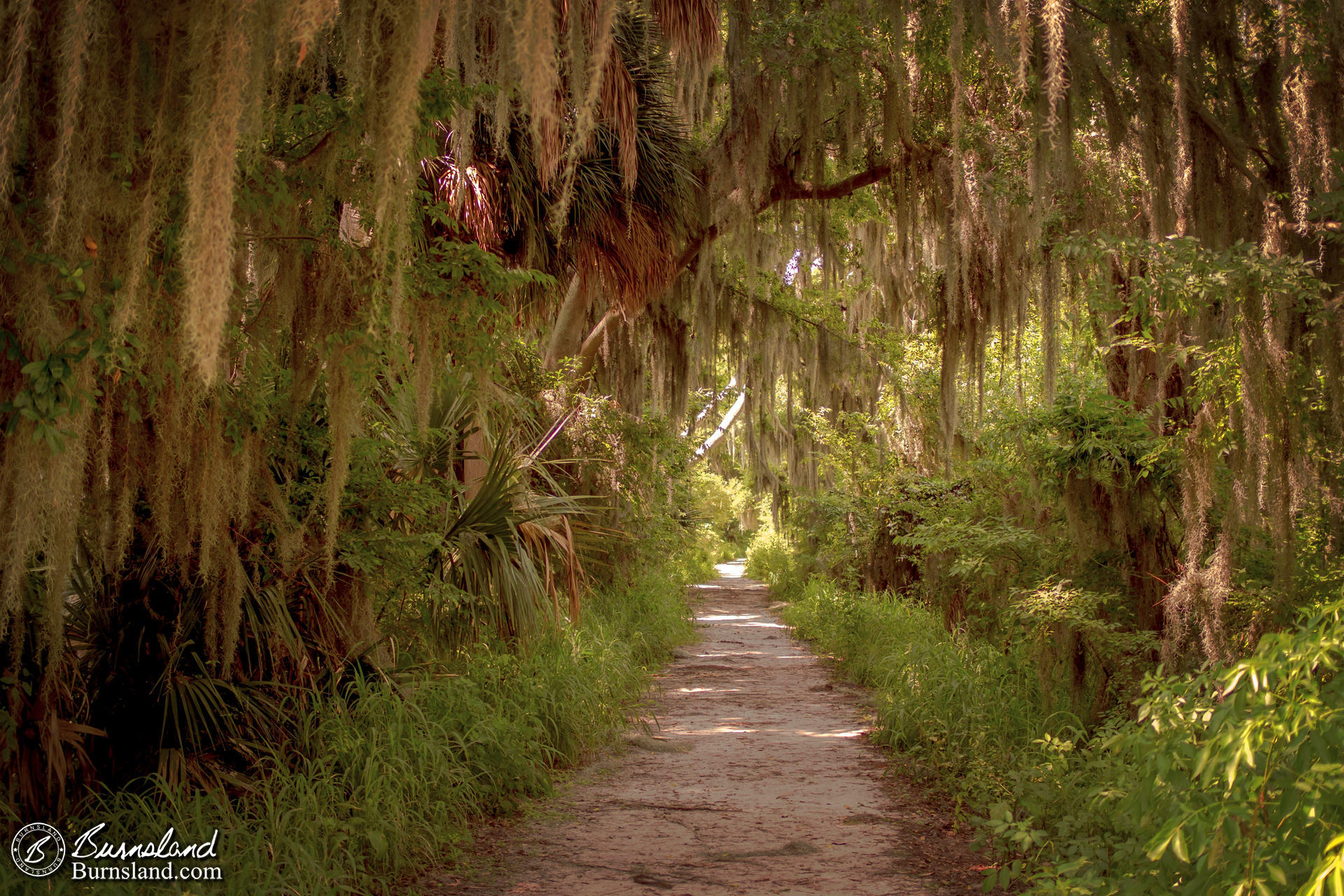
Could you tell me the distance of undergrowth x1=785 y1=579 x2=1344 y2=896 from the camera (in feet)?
5.74

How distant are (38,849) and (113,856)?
8.6 inches

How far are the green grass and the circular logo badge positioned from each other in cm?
4

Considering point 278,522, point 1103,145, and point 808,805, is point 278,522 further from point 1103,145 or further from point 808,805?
point 1103,145

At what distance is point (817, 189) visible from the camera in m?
7.81

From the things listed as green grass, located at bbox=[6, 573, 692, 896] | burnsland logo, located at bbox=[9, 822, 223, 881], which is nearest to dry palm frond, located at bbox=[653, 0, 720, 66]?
green grass, located at bbox=[6, 573, 692, 896]

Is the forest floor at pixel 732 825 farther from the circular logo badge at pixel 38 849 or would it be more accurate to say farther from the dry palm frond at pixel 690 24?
the dry palm frond at pixel 690 24

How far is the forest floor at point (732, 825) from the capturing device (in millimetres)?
3539

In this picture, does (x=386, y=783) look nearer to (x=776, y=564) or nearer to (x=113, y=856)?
(x=113, y=856)

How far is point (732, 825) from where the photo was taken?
4.28m

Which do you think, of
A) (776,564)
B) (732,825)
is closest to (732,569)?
(776,564)

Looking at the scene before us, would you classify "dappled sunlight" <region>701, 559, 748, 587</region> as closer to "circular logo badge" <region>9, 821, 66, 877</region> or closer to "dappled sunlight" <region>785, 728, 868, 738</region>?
"dappled sunlight" <region>785, 728, 868, 738</region>

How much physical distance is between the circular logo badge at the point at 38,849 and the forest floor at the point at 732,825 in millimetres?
1233

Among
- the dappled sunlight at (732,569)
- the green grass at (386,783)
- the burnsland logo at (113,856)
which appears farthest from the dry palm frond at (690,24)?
the dappled sunlight at (732,569)

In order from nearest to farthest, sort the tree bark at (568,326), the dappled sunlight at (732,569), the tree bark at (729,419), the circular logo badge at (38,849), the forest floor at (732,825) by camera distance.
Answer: the circular logo badge at (38,849), the forest floor at (732,825), the tree bark at (568,326), the tree bark at (729,419), the dappled sunlight at (732,569)
